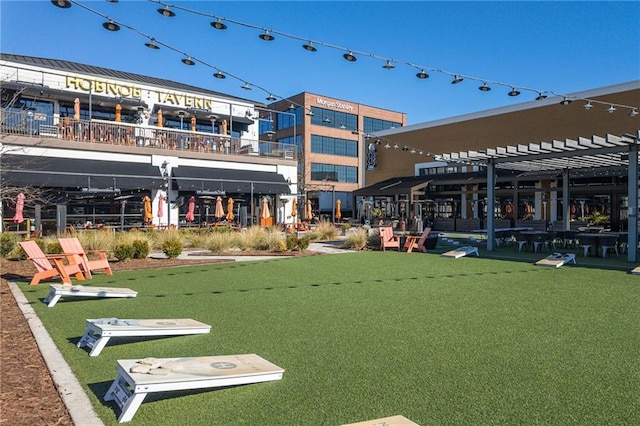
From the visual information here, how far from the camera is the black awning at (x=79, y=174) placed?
1912 cm

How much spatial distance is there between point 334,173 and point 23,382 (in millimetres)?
52679

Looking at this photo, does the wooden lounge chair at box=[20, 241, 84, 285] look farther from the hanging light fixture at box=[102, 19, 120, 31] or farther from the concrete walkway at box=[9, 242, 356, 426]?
the hanging light fixture at box=[102, 19, 120, 31]

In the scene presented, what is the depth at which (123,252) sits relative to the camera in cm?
1305

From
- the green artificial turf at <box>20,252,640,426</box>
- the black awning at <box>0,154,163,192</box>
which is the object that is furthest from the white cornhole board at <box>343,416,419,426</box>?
the black awning at <box>0,154,163,192</box>

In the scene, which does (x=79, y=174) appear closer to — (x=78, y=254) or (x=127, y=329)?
(x=78, y=254)

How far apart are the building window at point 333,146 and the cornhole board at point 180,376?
1991 inches

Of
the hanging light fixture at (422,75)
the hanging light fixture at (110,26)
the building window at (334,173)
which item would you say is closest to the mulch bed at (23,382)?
the hanging light fixture at (110,26)

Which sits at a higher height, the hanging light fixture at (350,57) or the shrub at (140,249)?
the hanging light fixture at (350,57)

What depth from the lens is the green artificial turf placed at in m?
3.64

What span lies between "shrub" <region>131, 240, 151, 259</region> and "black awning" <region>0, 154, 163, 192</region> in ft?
26.2

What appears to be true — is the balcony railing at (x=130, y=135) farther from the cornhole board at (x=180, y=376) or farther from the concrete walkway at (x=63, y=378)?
the cornhole board at (x=180, y=376)

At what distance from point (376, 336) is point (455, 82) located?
10028mm

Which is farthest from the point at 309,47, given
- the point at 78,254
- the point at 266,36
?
the point at 78,254

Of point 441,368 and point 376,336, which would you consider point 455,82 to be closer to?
point 376,336
